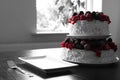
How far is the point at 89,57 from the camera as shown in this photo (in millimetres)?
963

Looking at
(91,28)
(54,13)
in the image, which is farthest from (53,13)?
(91,28)

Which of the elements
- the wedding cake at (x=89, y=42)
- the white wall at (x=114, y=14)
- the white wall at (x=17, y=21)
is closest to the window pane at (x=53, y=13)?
the white wall at (x=17, y=21)

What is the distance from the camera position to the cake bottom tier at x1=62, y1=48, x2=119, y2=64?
96cm

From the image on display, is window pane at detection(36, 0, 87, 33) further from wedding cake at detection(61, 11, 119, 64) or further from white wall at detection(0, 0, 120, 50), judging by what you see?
wedding cake at detection(61, 11, 119, 64)

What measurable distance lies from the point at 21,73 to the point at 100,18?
0.45m

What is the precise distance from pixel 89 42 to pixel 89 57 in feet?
0.22

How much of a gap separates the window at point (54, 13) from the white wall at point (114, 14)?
118mm

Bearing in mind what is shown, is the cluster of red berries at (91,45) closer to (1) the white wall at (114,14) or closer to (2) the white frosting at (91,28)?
(2) the white frosting at (91,28)

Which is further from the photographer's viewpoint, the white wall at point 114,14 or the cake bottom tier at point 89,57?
the white wall at point 114,14

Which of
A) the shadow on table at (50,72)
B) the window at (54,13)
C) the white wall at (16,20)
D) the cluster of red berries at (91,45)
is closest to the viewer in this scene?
the shadow on table at (50,72)

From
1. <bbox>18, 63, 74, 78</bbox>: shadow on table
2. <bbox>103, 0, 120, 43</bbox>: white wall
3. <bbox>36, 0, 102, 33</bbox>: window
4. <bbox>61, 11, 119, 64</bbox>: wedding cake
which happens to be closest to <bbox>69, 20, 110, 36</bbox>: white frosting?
<bbox>61, 11, 119, 64</bbox>: wedding cake

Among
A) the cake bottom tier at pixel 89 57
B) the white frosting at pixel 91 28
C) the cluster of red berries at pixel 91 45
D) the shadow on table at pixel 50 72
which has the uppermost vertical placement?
the white frosting at pixel 91 28

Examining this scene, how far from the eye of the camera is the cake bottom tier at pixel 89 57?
0.96m

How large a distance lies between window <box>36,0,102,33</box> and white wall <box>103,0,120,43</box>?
12 cm
